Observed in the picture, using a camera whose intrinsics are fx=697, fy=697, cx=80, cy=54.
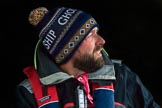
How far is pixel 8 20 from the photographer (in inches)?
216

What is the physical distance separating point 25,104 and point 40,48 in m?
0.33

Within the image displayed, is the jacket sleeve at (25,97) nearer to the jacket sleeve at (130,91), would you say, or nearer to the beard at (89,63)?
the beard at (89,63)

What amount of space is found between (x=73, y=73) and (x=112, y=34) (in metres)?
1.83

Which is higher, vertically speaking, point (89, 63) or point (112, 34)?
point (89, 63)

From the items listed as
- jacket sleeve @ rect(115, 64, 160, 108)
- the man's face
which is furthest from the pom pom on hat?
jacket sleeve @ rect(115, 64, 160, 108)

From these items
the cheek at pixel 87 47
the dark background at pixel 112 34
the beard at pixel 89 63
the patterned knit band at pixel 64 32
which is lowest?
the dark background at pixel 112 34

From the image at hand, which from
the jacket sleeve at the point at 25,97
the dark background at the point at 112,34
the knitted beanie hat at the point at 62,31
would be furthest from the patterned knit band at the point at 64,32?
the dark background at the point at 112,34

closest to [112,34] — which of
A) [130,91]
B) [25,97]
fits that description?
[130,91]

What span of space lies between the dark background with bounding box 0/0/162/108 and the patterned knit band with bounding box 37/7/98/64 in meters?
1.50

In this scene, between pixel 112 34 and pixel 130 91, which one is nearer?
pixel 130 91

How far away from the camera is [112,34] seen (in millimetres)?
5602

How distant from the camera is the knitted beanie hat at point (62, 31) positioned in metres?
3.79

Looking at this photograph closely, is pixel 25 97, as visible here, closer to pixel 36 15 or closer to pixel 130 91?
A: pixel 36 15

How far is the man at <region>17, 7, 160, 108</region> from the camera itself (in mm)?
3729
